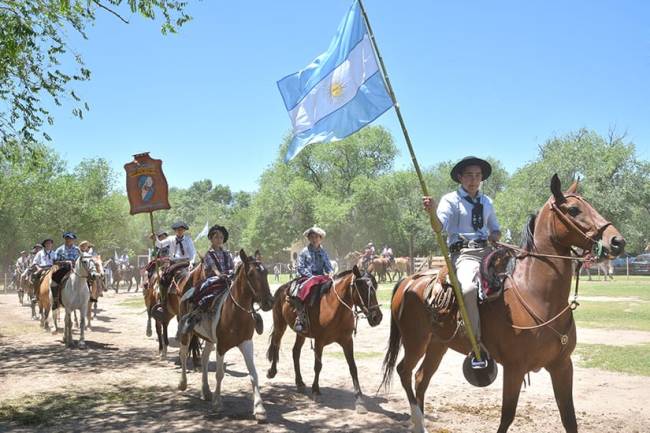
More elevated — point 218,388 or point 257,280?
point 257,280

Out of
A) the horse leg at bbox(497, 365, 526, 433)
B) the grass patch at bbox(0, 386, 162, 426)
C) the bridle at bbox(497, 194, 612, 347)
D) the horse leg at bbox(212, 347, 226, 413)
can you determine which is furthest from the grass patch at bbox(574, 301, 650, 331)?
the grass patch at bbox(0, 386, 162, 426)

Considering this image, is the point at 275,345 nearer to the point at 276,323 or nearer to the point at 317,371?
the point at 276,323

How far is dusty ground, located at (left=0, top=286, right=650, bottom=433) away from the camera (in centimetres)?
695

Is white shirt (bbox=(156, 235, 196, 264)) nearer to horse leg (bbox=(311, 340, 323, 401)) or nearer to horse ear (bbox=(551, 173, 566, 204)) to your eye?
horse leg (bbox=(311, 340, 323, 401))

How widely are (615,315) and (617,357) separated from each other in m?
7.35

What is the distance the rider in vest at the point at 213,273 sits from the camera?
8.45 m

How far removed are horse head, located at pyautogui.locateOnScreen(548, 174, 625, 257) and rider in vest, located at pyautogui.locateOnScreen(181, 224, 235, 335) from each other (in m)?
5.13

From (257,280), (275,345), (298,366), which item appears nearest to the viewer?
(257,280)

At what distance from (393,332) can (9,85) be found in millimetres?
10671

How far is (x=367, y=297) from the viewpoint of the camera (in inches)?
324

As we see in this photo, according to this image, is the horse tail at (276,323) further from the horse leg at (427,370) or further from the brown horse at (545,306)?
the brown horse at (545,306)

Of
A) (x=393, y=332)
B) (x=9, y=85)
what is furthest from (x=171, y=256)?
(x=393, y=332)

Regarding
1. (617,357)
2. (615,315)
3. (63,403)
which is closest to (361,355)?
(617,357)

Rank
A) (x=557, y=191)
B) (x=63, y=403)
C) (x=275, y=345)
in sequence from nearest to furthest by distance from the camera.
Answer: (x=557, y=191) → (x=63, y=403) → (x=275, y=345)
